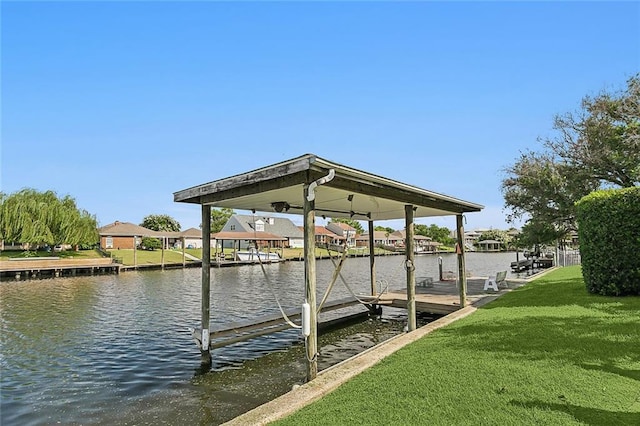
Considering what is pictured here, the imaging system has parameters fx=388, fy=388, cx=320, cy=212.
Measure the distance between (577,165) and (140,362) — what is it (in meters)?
15.8

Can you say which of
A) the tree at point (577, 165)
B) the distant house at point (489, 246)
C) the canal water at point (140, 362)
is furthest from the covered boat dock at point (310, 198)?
the distant house at point (489, 246)

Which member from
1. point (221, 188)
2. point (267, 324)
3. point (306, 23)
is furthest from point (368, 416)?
point (306, 23)

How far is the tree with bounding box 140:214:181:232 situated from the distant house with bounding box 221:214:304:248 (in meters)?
24.9

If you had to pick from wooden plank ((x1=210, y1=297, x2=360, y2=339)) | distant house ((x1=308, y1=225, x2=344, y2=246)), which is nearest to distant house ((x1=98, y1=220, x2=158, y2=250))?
distant house ((x1=308, y1=225, x2=344, y2=246))

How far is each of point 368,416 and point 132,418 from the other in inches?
147

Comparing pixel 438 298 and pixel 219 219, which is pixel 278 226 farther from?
pixel 438 298

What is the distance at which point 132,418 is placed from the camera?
5.55 metres

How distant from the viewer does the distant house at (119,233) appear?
4867 cm

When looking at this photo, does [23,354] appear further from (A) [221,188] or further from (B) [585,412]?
(B) [585,412]

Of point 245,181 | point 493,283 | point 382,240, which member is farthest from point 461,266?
point 382,240

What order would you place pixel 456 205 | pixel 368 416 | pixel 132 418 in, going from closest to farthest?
pixel 368 416 → pixel 132 418 → pixel 456 205

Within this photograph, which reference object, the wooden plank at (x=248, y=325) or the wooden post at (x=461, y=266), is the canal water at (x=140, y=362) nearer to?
the wooden plank at (x=248, y=325)

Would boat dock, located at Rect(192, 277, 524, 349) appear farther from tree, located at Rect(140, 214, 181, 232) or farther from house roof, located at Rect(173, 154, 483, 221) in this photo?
tree, located at Rect(140, 214, 181, 232)

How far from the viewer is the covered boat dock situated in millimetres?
5473
